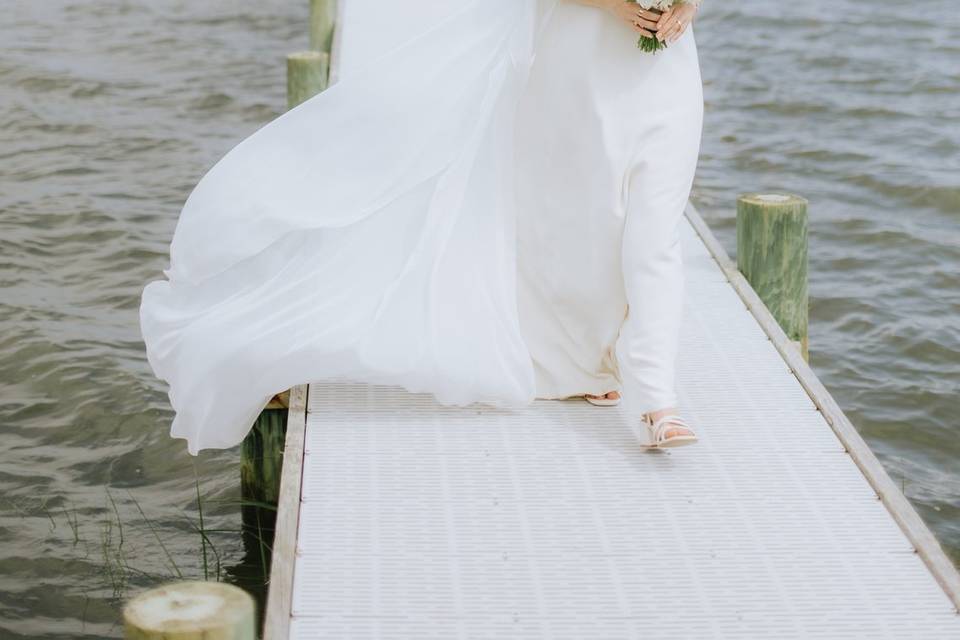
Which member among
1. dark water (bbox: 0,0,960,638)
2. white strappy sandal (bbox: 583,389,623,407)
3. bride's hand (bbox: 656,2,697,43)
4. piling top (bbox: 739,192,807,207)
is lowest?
dark water (bbox: 0,0,960,638)

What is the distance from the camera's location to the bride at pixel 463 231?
4.36 m

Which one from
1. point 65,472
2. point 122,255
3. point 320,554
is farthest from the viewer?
point 122,255

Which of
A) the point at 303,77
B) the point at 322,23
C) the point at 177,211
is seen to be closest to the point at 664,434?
the point at 303,77

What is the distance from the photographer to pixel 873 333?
8078 mm

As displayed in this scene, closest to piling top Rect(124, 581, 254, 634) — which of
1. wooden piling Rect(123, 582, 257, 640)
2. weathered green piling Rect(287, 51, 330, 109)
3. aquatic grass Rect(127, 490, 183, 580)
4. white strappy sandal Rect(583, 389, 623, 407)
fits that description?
wooden piling Rect(123, 582, 257, 640)

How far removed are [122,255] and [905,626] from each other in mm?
6460

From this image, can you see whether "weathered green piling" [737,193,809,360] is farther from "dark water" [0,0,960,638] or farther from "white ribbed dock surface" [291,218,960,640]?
"dark water" [0,0,960,638]

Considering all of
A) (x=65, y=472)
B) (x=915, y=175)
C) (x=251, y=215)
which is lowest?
(x=65, y=472)

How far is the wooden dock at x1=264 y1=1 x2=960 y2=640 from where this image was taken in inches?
136

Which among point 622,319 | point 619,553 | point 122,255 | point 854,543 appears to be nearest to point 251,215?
point 622,319

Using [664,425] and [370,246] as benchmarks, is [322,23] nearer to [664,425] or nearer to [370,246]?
[370,246]

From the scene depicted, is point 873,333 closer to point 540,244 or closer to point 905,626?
point 540,244

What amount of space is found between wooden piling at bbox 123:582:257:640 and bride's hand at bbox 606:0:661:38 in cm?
227

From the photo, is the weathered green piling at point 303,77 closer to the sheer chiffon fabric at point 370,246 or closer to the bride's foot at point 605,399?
the sheer chiffon fabric at point 370,246
